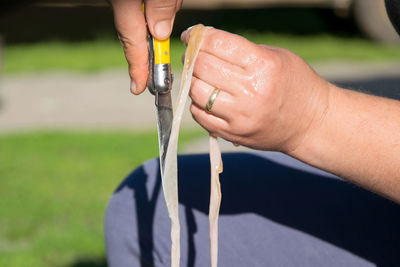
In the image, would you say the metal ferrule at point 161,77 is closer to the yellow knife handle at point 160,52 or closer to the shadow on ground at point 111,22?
the yellow knife handle at point 160,52

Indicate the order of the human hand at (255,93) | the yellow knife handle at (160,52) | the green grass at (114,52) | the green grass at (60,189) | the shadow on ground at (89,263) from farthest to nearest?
1. the green grass at (114,52)
2. the green grass at (60,189)
3. the shadow on ground at (89,263)
4. the yellow knife handle at (160,52)
5. the human hand at (255,93)

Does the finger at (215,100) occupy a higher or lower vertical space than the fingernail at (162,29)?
lower

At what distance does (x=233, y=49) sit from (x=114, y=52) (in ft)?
18.9

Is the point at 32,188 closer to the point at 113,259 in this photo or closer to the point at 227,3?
the point at 113,259

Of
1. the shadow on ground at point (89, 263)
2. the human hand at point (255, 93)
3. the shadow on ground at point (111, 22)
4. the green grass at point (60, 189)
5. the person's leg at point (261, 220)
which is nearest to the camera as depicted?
the human hand at point (255, 93)

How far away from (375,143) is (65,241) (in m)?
1.97

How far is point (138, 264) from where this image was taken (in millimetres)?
1511

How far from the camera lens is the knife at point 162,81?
1.17m

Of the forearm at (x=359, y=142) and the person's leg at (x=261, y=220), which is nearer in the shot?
the forearm at (x=359, y=142)

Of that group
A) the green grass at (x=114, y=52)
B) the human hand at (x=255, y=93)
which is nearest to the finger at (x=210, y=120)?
the human hand at (x=255, y=93)

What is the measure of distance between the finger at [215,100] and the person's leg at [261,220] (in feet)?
1.55

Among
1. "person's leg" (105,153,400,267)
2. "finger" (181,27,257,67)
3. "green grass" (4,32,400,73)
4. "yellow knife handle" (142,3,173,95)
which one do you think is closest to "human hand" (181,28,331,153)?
"finger" (181,27,257,67)

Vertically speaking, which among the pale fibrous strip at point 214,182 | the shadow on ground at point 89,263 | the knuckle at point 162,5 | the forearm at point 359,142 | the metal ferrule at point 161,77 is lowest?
the shadow on ground at point 89,263

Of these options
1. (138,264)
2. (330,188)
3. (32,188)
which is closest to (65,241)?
(32,188)
